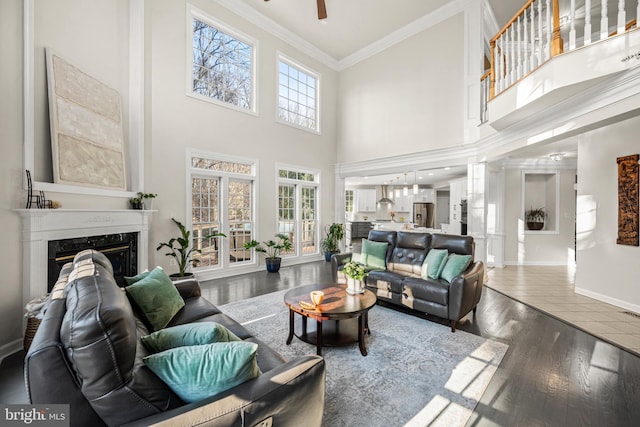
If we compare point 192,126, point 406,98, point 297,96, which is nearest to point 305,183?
point 297,96

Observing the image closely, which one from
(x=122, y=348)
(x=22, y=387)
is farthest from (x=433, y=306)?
(x=22, y=387)

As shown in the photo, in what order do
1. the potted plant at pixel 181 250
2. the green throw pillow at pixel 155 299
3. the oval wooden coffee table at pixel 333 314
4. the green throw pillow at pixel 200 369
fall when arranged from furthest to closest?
the potted plant at pixel 181 250
the oval wooden coffee table at pixel 333 314
the green throw pillow at pixel 155 299
the green throw pillow at pixel 200 369

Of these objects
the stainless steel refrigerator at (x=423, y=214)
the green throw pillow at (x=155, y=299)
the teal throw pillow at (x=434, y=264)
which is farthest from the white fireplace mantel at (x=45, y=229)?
the stainless steel refrigerator at (x=423, y=214)

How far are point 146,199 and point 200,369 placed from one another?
13.1ft

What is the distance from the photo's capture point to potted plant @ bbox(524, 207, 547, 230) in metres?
6.66

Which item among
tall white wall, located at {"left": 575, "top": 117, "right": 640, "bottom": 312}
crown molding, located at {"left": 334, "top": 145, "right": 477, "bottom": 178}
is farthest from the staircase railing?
tall white wall, located at {"left": 575, "top": 117, "right": 640, "bottom": 312}

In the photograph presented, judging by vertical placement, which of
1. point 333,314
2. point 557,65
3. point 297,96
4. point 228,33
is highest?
point 228,33

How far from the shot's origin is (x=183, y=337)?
1.41 metres

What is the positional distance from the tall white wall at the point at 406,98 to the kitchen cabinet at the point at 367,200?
11.2 ft

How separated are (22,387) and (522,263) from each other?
8.55 meters

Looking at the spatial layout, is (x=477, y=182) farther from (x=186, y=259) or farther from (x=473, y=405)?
(x=186, y=259)

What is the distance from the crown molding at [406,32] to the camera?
5.79 meters

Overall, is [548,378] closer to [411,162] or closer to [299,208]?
[411,162]
